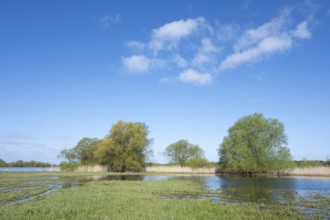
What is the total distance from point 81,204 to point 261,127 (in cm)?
6615

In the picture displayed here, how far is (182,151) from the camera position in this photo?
121 metres

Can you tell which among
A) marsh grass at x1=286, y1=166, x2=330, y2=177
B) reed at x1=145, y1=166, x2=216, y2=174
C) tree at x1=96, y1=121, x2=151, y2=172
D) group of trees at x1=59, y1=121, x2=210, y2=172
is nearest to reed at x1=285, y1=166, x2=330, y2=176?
marsh grass at x1=286, y1=166, x2=330, y2=177

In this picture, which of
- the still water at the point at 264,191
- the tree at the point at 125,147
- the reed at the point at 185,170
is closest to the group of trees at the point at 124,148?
the tree at the point at 125,147

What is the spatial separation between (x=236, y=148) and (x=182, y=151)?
47041 mm

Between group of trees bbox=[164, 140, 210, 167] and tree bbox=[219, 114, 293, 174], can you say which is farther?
group of trees bbox=[164, 140, 210, 167]

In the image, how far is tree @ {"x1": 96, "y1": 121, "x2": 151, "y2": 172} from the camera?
86125mm

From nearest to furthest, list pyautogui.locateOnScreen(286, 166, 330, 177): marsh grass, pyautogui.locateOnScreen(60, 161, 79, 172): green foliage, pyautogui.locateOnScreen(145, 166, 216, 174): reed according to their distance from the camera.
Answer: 1. pyautogui.locateOnScreen(286, 166, 330, 177): marsh grass
2. pyautogui.locateOnScreen(145, 166, 216, 174): reed
3. pyautogui.locateOnScreen(60, 161, 79, 172): green foliage

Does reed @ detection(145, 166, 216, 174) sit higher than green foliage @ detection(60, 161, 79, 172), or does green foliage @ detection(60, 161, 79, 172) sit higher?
green foliage @ detection(60, 161, 79, 172)

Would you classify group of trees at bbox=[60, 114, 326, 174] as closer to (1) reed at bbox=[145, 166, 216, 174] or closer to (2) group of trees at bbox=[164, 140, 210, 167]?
(1) reed at bbox=[145, 166, 216, 174]

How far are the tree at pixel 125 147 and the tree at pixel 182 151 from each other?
32806 millimetres

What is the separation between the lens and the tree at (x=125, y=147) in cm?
8612

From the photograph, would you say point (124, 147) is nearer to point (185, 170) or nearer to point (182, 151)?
point (185, 170)

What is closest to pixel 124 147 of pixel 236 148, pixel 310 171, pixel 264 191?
pixel 236 148

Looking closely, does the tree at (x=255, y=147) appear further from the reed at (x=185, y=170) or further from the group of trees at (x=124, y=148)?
the group of trees at (x=124, y=148)
